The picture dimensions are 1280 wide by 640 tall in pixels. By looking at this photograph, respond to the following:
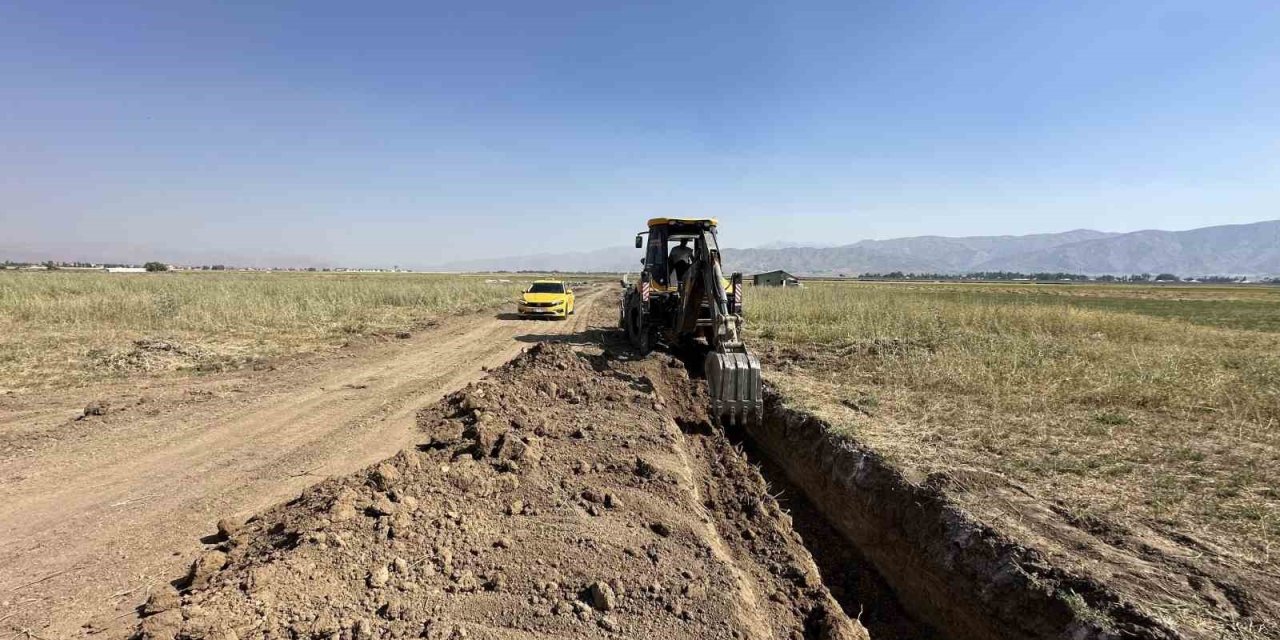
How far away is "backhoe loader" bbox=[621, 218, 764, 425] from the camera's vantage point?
22.3ft

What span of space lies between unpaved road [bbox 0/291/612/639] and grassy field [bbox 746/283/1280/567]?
6119mm

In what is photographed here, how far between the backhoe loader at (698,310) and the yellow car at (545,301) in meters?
7.04

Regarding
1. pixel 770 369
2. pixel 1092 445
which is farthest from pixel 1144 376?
pixel 770 369

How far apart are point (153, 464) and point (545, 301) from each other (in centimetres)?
1552

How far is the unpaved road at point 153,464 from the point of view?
3332 millimetres

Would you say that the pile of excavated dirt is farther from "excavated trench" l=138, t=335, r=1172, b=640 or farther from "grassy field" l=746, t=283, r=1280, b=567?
"grassy field" l=746, t=283, r=1280, b=567

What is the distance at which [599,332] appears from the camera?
1688 centimetres

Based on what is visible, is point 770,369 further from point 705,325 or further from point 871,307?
point 871,307

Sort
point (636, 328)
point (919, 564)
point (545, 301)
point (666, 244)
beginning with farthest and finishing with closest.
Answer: point (545, 301)
point (636, 328)
point (666, 244)
point (919, 564)

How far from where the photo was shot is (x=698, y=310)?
9594 millimetres

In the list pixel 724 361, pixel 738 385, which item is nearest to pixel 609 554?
pixel 738 385

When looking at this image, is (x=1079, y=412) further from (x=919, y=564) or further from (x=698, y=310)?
(x=698, y=310)

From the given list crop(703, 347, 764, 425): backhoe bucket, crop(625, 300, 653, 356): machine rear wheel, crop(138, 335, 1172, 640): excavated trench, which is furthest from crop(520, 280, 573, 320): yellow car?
crop(703, 347, 764, 425): backhoe bucket

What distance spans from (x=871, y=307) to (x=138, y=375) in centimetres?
1958
